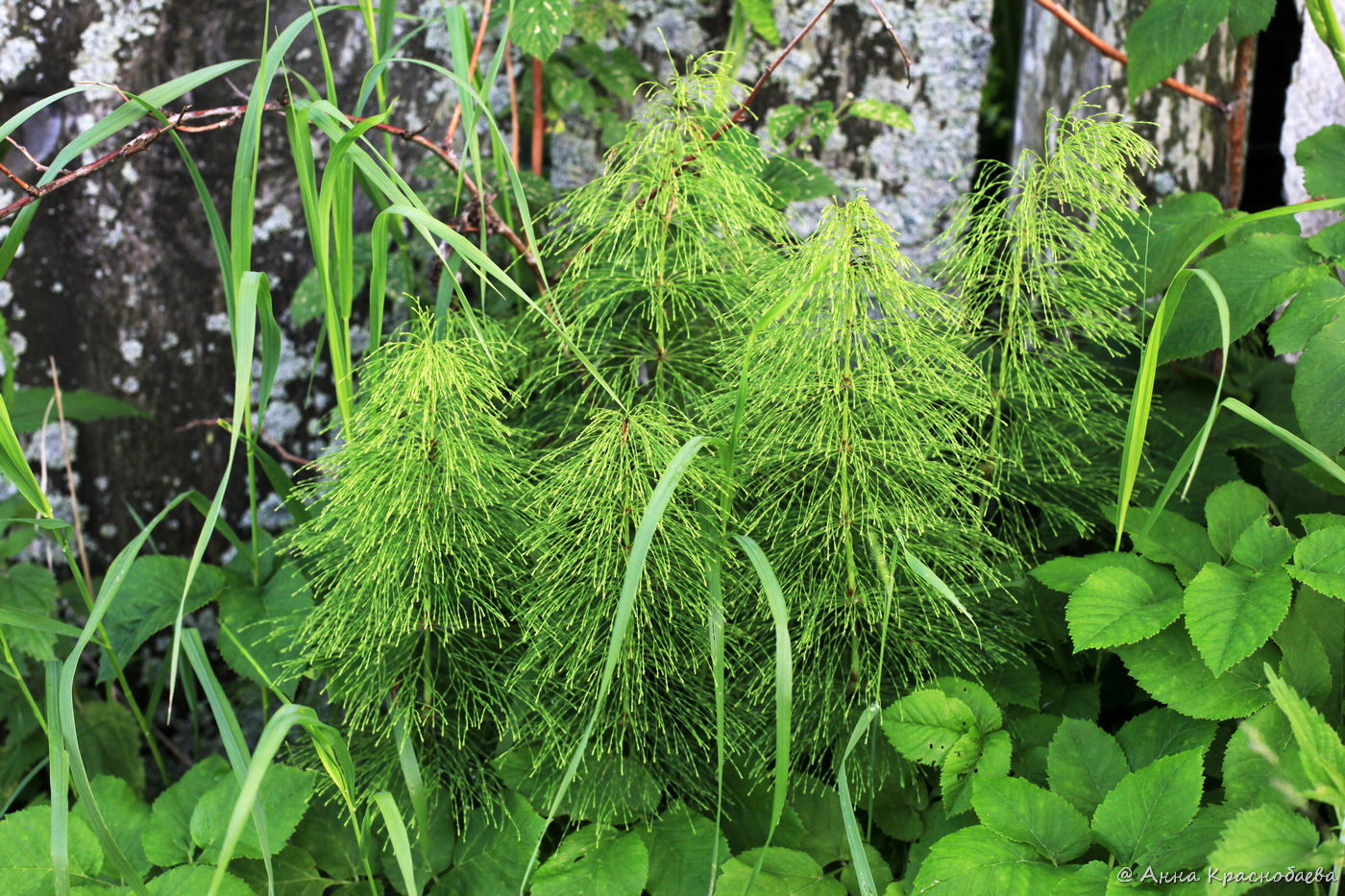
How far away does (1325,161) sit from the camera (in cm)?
110

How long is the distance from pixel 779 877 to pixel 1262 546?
61cm

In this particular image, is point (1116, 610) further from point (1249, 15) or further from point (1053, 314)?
point (1249, 15)

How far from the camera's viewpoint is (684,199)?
1.04m

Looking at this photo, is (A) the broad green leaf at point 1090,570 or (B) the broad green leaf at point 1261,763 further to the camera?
(A) the broad green leaf at point 1090,570

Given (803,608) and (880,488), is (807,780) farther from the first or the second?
(880,488)

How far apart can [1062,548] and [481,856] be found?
35.6 inches

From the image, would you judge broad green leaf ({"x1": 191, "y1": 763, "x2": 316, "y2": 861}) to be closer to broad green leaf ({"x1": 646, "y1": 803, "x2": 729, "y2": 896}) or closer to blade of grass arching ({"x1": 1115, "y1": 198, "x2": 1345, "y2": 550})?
broad green leaf ({"x1": 646, "y1": 803, "x2": 729, "y2": 896})

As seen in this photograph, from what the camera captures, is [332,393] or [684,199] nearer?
[684,199]

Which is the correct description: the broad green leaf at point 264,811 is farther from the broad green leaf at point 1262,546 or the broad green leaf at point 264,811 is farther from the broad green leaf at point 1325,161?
the broad green leaf at point 1325,161

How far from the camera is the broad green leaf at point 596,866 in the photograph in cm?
89

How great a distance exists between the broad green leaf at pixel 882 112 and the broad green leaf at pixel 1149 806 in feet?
3.31

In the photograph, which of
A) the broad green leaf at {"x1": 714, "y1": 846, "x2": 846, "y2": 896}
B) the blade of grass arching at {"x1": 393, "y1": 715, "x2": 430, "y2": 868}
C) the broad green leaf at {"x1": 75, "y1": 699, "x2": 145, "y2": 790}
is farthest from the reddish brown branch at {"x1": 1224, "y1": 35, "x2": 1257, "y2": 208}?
the broad green leaf at {"x1": 75, "y1": 699, "x2": 145, "y2": 790}

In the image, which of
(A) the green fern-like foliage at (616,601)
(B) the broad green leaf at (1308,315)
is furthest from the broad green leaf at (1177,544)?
(A) the green fern-like foliage at (616,601)

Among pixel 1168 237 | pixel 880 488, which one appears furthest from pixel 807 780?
pixel 1168 237
